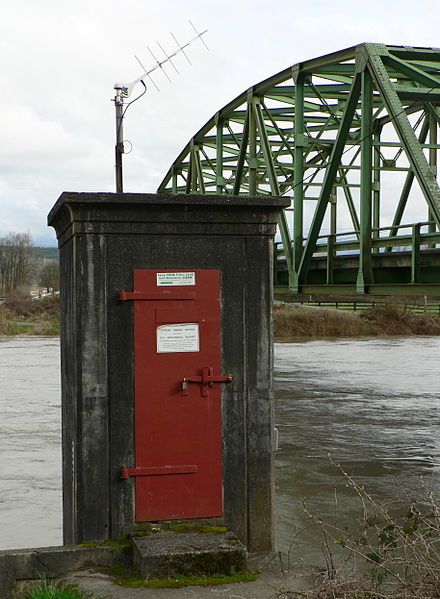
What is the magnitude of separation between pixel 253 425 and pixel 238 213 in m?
1.44

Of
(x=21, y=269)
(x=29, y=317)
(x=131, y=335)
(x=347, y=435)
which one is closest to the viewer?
(x=131, y=335)

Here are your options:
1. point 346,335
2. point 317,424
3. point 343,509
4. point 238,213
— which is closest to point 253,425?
point 238,213

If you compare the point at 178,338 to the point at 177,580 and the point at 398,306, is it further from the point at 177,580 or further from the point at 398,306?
the point at 398,306

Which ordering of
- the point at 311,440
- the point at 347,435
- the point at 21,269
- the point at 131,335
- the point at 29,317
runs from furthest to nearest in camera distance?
the point at 21,269
the point at 29,317
the point at 347,435
the point at 311,440
the point at 131,335

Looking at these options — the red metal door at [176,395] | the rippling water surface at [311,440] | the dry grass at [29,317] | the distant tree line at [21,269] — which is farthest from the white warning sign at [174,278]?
the distant tree line at [21,269]

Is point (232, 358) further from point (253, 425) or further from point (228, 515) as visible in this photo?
point (228, 515)

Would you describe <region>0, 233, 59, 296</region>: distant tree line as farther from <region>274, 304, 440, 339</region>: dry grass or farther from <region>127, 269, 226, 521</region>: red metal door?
<region>127, 269, 226, 521</region>: red metal door

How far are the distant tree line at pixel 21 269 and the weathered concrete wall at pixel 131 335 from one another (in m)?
90.4

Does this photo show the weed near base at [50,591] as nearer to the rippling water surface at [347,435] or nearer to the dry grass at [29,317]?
the rippling water surface at [347,435]

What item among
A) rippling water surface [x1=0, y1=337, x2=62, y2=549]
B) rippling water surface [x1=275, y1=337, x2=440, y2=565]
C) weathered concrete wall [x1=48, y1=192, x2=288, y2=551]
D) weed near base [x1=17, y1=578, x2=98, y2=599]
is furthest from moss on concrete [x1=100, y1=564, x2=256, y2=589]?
rippling water surface [x1=0, y1=337, x2=62, y2=549]

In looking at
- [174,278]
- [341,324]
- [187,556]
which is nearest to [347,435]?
[174,278]

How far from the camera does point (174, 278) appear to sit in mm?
5652

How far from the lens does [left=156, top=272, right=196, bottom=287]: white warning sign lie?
562 centimetres

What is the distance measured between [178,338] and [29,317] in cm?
5089
